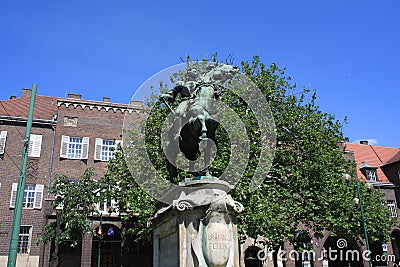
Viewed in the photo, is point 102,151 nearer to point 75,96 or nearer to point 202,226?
point 75,96

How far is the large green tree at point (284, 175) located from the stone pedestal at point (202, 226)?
8.97 meters

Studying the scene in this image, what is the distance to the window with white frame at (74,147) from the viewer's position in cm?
2920

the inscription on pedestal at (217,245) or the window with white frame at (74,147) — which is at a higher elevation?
the window with white frame at (74,147)

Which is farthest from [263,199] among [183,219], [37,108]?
A: [37,108]

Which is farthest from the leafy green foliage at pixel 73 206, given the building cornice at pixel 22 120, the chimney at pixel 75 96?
the chimney at pixel 75 96

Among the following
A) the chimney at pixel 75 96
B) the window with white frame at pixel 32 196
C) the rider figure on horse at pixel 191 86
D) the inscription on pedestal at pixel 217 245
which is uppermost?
the chimney at pixel 75 96

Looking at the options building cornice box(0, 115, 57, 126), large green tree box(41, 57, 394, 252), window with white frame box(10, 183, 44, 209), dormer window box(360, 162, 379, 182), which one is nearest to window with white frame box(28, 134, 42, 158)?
building cornice box(0, 115, 57, 126)

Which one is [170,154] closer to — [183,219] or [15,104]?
[183,219]

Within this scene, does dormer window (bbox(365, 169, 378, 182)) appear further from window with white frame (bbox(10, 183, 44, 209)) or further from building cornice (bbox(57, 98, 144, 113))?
window with white frame (bbox(10, 183, 44, 209))

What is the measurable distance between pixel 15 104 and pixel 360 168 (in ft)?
108

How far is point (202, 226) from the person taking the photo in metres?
6.59

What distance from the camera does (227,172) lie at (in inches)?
658

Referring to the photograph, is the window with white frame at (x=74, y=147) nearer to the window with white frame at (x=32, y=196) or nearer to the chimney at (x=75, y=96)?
the window with white frame at (x=32, y=196)

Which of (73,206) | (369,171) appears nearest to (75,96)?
(73,206)
